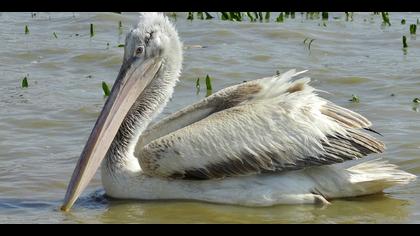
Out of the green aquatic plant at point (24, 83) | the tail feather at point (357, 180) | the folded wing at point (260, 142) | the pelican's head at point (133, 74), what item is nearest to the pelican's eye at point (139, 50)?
the pelican's head at point (133, 74)

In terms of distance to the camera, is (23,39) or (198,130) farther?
(23,39)

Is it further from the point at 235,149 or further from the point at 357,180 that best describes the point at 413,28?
the point at 235,149

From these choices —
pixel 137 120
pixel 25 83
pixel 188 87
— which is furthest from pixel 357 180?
pixel 25 83

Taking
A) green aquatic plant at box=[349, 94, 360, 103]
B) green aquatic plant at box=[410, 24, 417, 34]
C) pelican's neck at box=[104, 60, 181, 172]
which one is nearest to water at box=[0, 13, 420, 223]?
green aquatic plant at box=[349, 94, 360, 103]

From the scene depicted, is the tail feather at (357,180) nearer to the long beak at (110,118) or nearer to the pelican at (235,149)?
the pelican at (235,149)

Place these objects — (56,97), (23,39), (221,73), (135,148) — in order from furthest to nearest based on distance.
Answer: (23,39) < (221,73) < (56,97) < (135,148)

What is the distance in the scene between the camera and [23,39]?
1191 cm

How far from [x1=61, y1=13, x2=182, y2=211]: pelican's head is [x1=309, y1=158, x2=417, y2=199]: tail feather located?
4.18 ft

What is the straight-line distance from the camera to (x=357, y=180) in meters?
6.75

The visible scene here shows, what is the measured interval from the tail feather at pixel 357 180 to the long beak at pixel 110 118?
50.8 inches

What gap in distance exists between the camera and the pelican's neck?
22.2ft
